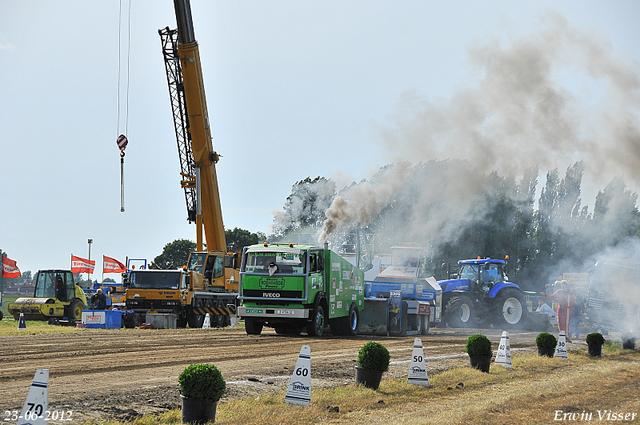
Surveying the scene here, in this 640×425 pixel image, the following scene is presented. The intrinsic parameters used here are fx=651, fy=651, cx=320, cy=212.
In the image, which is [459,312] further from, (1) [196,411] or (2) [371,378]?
(1) [196,411]

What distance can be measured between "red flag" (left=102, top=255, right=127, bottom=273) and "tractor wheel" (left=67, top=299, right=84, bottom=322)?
15683 millimetres

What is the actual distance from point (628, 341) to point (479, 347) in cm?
859

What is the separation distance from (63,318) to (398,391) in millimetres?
24710

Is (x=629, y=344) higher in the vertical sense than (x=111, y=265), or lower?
lower

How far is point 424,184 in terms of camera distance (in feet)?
126

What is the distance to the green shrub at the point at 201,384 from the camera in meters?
7.41

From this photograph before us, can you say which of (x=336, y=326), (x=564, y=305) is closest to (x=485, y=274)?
(x=564, y=305)

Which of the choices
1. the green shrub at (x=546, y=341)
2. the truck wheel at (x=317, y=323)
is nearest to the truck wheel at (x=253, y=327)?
the truck wheel at (x=317, y=323)

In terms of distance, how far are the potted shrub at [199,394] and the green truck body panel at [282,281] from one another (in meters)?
12.4

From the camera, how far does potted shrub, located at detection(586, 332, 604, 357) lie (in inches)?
704

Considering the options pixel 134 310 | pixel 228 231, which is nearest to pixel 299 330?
pixel 134 310

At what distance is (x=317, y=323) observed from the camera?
68.0 feet

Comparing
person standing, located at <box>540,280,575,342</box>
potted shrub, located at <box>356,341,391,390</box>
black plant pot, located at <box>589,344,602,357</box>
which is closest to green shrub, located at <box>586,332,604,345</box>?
black plant pot, located at <box>589,344,602,357</box>

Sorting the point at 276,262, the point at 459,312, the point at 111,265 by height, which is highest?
the point at 111,265
